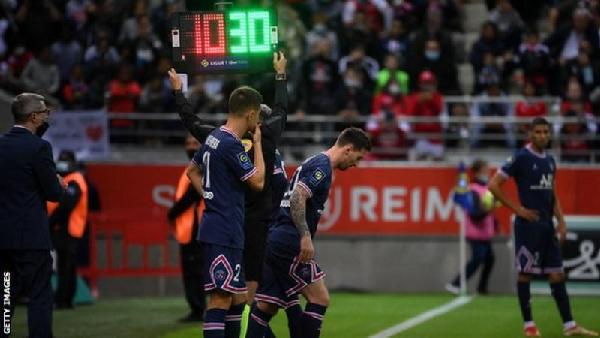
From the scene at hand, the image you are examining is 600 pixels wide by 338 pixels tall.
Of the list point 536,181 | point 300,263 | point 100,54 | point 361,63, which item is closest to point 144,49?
point 100,54

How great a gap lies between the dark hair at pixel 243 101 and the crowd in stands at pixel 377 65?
1165 centimetres

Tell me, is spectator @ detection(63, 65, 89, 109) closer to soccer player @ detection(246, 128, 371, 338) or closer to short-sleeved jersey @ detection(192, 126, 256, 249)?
soccer player @ detection(246, 128, 371, 338)

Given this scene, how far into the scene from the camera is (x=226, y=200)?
35.5 feet

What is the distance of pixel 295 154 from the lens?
2352 cm

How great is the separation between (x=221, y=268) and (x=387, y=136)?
12656mm

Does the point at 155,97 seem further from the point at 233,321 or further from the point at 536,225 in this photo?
the point at 233,321

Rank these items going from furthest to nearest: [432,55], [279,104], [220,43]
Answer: [432,55] → [220,43] → [279,104]

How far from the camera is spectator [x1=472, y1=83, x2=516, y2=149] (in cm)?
2308

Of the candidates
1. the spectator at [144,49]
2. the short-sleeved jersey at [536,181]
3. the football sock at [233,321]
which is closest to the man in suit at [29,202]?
the football sock at [233,321]

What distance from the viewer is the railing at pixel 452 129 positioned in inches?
892

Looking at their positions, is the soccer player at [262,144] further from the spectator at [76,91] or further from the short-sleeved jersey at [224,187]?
the spectator at [76,91]

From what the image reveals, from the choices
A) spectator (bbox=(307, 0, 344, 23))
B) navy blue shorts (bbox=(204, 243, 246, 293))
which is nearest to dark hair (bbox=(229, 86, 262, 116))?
navy blue shorts (bbox=(204, 243, 246, 293))

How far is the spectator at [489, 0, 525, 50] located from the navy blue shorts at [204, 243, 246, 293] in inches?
593

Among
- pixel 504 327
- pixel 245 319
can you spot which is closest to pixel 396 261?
pixel 504 327
